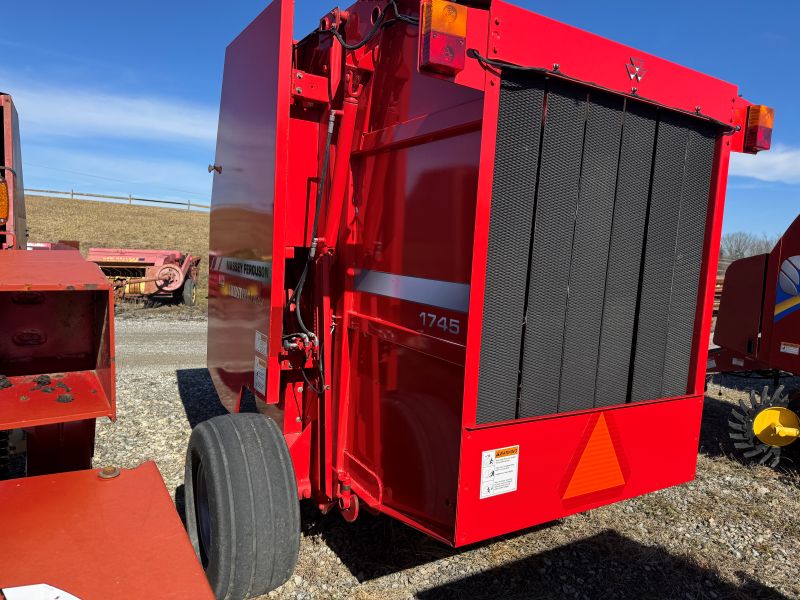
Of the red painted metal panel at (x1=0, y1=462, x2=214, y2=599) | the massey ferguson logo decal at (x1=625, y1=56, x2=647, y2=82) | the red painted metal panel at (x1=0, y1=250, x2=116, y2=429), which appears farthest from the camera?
the massey ferguson logo decal at (x1=625, y1=56, x2=647, y2=82)

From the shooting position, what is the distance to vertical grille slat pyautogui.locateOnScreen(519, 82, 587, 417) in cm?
221

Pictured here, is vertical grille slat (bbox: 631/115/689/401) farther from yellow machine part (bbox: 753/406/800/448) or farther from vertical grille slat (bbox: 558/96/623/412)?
yellow machine part (bbox: 753/406/800/448)

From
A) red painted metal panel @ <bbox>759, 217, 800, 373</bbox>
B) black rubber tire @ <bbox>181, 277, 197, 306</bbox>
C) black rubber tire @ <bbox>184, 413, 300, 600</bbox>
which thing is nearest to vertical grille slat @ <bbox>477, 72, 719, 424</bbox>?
black rubber tire @ <bbox>184, 413, 300, 600</bbox>

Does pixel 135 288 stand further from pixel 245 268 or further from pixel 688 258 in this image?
pixel 688 258

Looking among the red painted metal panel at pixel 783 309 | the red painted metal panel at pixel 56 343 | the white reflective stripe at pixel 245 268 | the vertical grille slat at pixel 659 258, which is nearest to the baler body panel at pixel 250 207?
the white reflective stripe at pixel 245 268

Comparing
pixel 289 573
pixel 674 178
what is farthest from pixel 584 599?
pixel 674 178

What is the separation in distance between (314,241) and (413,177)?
0.67 metres

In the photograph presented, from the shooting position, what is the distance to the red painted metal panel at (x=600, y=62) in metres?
2.03

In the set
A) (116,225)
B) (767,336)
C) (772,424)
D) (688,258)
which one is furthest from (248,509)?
(116,225)

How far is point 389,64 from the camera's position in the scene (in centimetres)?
262

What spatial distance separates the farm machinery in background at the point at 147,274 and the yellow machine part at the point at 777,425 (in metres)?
10.2

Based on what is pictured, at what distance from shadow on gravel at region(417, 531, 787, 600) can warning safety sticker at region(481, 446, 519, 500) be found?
96 cm

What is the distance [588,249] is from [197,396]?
480cm

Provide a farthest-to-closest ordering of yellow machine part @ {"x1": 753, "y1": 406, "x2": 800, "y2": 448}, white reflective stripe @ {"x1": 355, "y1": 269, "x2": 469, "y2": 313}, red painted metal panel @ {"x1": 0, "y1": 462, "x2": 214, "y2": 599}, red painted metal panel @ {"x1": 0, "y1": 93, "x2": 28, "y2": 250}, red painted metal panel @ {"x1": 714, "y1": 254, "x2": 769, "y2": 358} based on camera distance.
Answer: red painted metal panel @ {"x1": 714, "y1": 254, "x2": 769, "y2": 358}, yellow machine part @ {"x1": 753, "y1": 406, "x2": 800, "y2": 448}, red painted metal panel @ {"x1": 0, "y1": 93, "x2": 28, "y2": 250}, white reflective stripe @ {"x1": 355, "y1": 269, "x2": 469, "y2": 313}, red painted metal panel @ {"x1": 0, "y1": 462, "x2": 214, "y2": 599}
